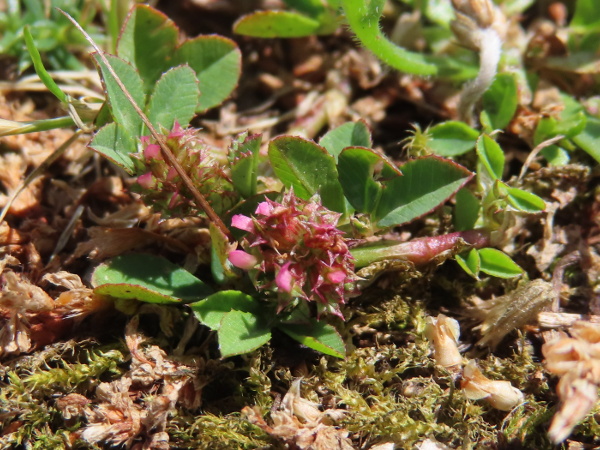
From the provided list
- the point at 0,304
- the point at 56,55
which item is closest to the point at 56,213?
the point at 0,304

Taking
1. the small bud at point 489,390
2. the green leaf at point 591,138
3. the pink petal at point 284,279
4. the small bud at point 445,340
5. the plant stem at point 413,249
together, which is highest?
the green leaf at point 591,138

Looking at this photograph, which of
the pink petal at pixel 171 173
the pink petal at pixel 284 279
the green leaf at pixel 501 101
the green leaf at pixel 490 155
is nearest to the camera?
the pink petal at pixel 284 279

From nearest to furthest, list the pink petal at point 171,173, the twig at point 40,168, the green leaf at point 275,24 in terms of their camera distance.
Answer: the pink petal at point 171,173
the twig at point 40,168
the green leaf at point 275,24

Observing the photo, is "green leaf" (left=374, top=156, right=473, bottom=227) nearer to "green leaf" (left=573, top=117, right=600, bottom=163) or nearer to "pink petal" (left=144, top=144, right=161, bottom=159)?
"green leaf" (left=573, top=117, right=600, bottom=163)

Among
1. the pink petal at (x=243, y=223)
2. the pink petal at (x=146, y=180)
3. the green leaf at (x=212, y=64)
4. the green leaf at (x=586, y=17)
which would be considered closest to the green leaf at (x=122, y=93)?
the pink petal at (x=146, y=180)

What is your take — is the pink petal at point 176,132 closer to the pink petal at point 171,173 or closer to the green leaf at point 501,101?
the pink petal at point 171,173
